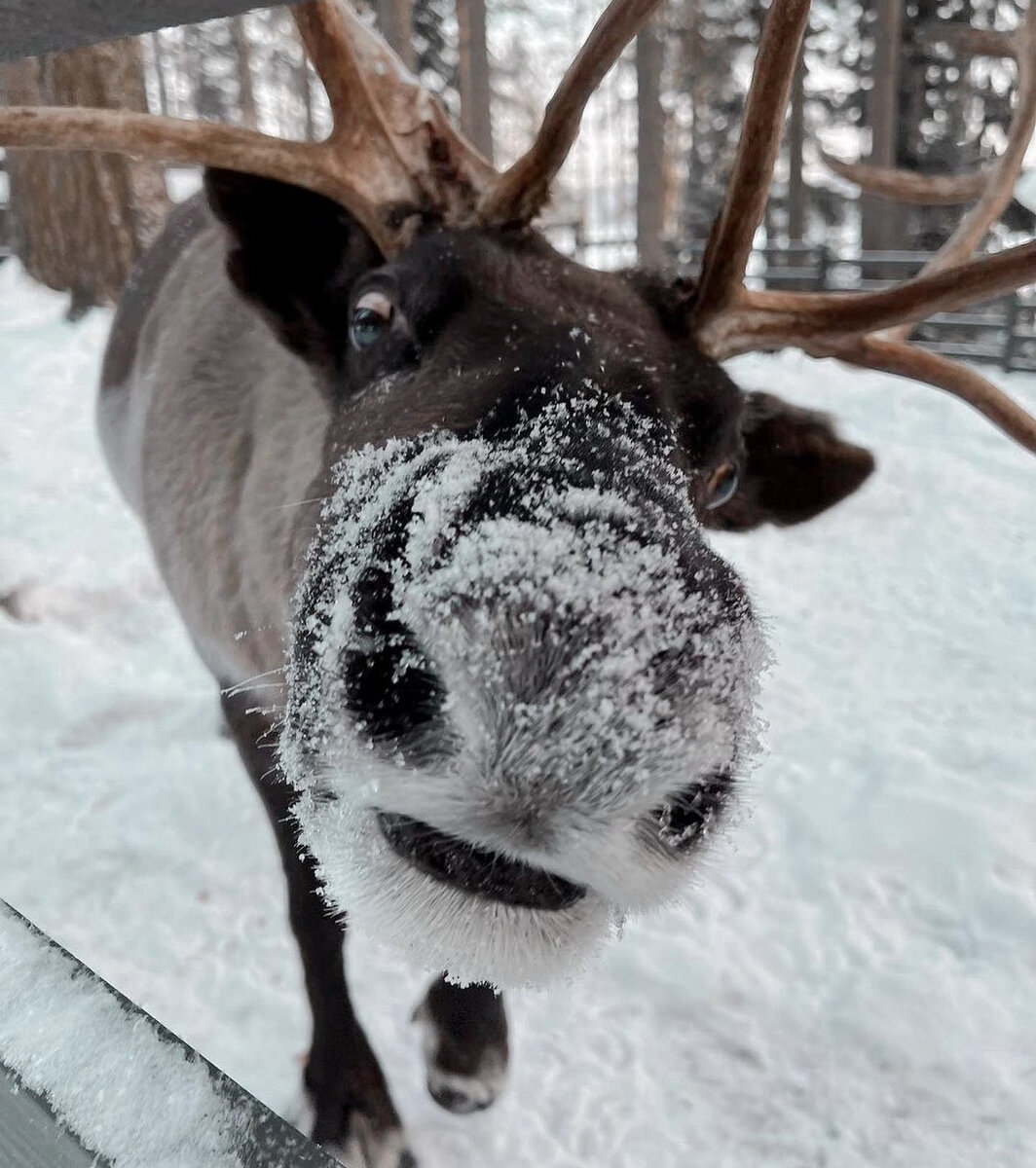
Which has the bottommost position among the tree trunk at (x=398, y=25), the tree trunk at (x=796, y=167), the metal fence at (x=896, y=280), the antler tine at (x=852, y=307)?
the metal fence at (x=896, y=280)

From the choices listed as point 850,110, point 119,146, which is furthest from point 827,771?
point 850,110

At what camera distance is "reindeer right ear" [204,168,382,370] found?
2029 millimetres

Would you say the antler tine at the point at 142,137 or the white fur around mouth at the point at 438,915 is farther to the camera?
the antler tine at the point at 142,137

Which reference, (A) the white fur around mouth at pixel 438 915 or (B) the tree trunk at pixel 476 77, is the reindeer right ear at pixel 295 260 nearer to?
(A) the white fur around mouth at pixel 438 915

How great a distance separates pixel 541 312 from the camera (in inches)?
66.6

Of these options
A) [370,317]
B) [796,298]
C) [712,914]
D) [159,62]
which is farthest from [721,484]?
[159,62]

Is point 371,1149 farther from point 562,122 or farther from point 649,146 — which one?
point 649,146

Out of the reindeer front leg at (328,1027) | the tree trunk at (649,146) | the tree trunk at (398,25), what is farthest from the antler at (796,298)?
the tree trunk at (649,146)

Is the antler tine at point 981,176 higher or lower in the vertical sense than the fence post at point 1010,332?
higher

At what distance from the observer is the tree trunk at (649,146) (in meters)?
11.5

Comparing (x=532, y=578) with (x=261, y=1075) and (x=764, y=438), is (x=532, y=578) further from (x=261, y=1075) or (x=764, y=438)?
(x=261, y=1075)

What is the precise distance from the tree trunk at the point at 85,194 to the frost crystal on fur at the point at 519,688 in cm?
691

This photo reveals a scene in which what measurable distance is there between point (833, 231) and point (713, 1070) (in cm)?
2449

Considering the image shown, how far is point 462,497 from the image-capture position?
1.20 m
